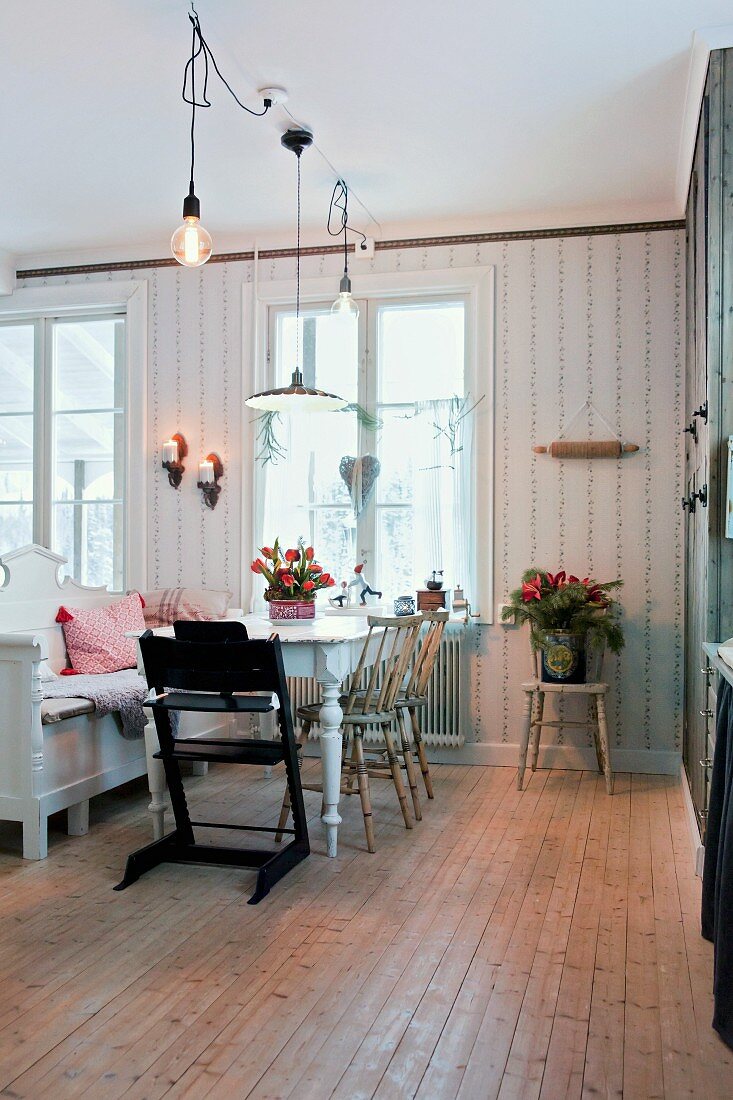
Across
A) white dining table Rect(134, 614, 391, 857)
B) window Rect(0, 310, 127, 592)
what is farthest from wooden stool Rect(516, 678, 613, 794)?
window Rect(0, 310, 127, 592)

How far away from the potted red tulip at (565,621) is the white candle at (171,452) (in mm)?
2205

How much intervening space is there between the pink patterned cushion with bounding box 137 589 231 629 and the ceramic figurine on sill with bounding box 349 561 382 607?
0.76m

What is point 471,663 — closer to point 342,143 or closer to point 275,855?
point 275,855

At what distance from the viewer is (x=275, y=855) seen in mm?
3281

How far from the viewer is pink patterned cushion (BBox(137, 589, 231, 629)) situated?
17.8 feet

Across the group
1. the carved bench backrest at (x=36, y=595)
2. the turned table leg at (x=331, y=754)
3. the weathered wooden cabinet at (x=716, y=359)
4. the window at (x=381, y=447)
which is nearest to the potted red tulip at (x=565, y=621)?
the window at (x=381, y=447)

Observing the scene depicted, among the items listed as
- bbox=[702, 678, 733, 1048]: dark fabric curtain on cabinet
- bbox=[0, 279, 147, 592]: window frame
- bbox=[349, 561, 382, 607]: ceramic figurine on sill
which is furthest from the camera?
bbox=[0, 279, 147, 592]: window frame

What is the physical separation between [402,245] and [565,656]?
8.26ft

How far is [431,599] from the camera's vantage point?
5211mm

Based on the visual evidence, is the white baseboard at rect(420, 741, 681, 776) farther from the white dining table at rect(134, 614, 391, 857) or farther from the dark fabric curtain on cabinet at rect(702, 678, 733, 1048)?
the dark fabric curtain on cabinet at rect(702, 678, 733, 1048)

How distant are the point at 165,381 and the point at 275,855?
342 centimetres

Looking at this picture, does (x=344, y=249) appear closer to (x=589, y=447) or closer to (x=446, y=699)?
(x=589, y=447)

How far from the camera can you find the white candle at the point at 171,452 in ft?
18.6

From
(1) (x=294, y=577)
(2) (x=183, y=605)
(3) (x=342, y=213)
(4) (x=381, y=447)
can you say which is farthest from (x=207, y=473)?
(1) (x=294, y=577)
